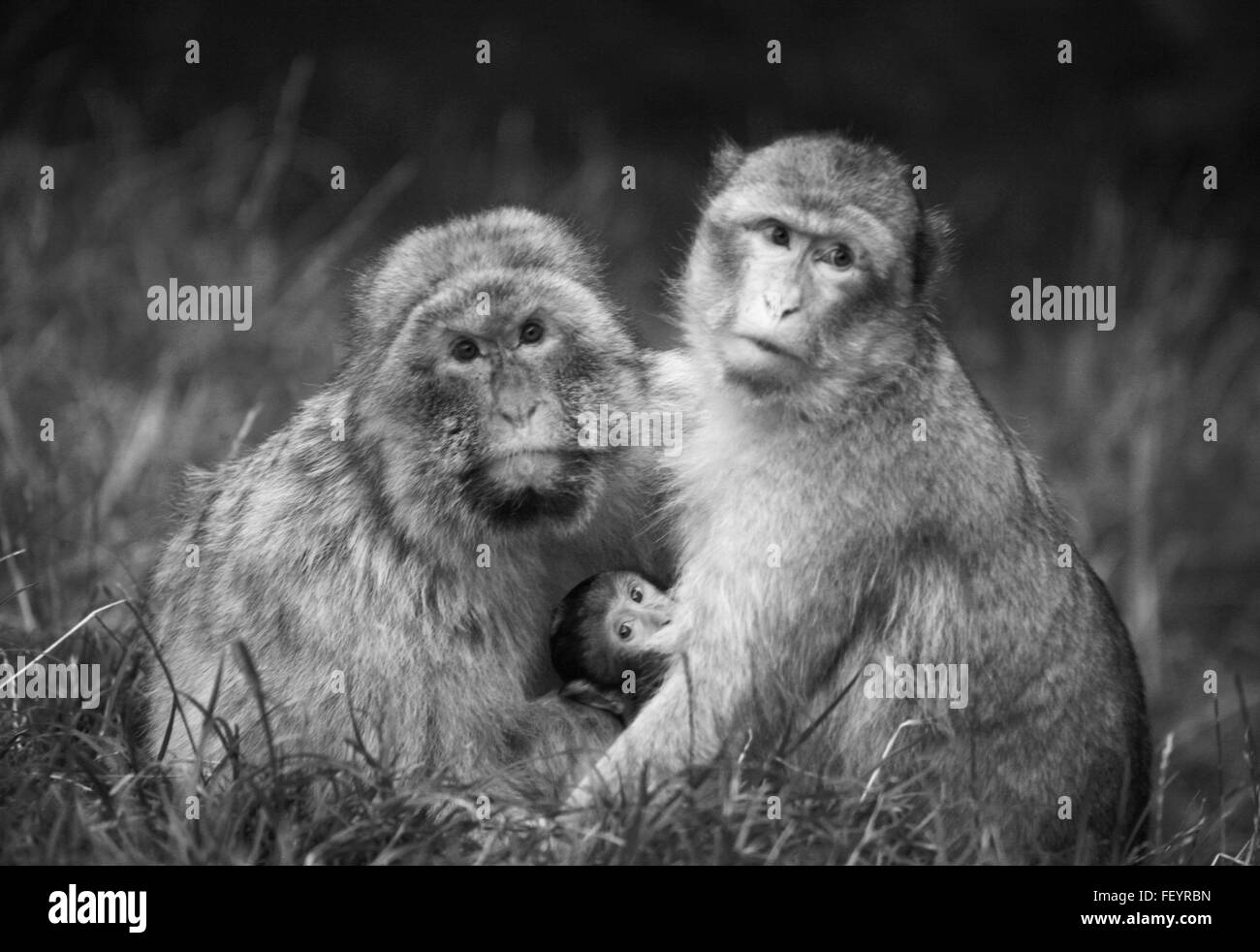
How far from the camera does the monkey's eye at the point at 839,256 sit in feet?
17.6

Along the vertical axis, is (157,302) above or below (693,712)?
above

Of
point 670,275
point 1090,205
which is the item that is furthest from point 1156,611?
point 670,275

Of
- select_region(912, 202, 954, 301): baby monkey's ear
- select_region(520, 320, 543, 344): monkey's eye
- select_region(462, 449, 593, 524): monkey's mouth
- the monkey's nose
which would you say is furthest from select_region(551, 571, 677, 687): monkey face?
select_region(912, 202, 954, 301): baby monkey's ear

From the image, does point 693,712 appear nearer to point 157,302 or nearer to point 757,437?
point 757,437

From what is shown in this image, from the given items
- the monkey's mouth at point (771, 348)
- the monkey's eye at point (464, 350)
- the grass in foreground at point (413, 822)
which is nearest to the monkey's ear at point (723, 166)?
the monkey's mouth at point (771, 348)

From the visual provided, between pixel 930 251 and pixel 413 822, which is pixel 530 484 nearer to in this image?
pixel 413 822

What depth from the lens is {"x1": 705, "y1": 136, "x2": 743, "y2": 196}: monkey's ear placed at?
5.85 meters

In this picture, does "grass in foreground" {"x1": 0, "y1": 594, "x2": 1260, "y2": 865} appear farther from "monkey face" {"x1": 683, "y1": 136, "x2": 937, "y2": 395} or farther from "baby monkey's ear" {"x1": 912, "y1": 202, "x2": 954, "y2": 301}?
"baby monkey's ear" {"x1": 912, "y1": 202, "x2": 954, "y2": 301}

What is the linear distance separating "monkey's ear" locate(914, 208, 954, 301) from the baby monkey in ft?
4.37

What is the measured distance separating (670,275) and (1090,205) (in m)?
7.49

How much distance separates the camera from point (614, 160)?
42.0 ft

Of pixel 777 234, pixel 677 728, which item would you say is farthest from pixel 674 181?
pixel 677 728

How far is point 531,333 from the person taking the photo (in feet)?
18.1

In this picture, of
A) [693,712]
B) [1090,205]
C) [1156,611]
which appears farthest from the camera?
[1090,205]
